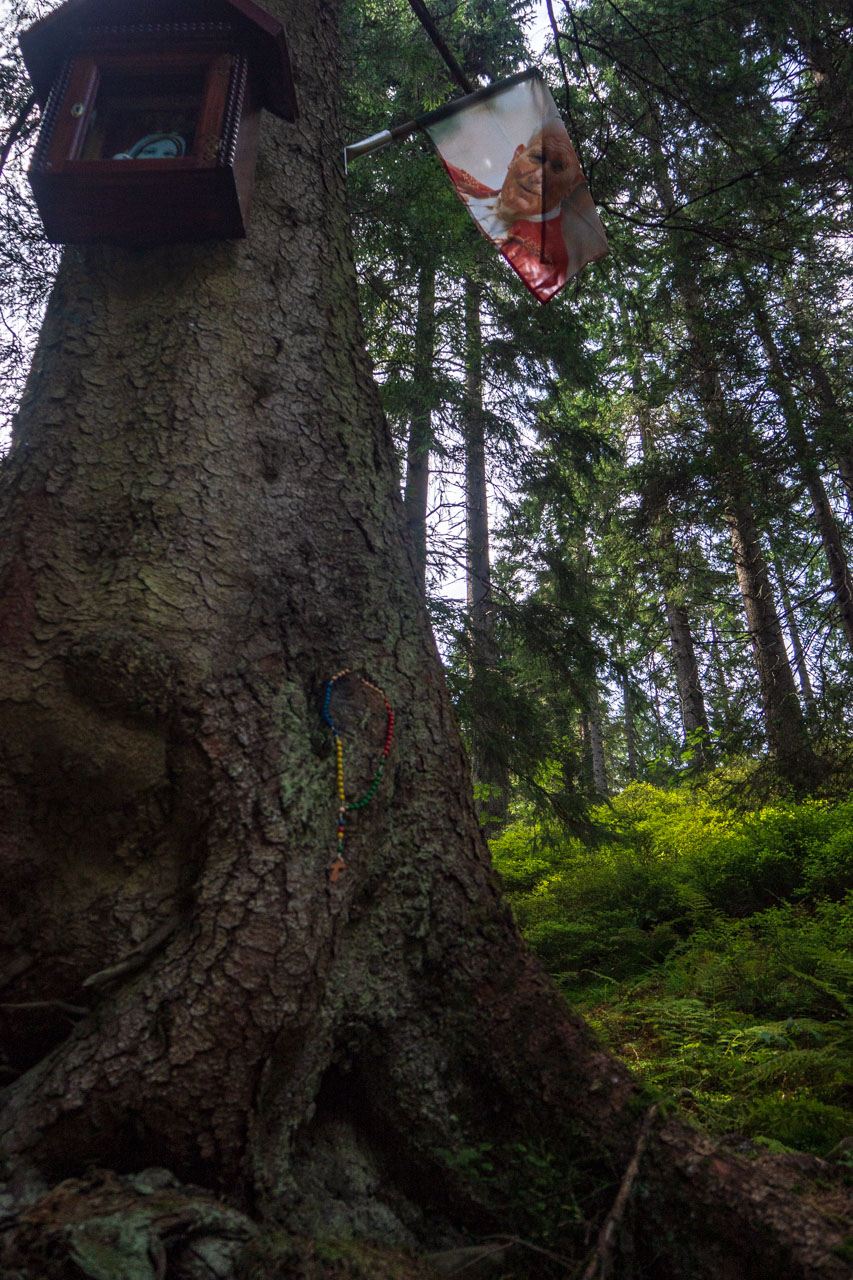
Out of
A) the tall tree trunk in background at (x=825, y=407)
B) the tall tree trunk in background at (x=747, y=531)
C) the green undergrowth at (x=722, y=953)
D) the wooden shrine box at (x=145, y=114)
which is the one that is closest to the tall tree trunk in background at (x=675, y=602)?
the tall tree trunk in background at (x=747, y=531)

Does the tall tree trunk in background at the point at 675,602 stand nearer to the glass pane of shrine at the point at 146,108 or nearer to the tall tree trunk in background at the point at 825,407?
the tall tree trunk in background at the point at 825,407

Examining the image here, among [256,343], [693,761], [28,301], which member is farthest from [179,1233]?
[693,761]

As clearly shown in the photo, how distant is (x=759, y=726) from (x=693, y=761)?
1.06m

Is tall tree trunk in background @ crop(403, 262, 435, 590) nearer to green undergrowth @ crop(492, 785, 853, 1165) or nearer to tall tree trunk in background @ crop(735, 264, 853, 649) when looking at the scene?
tall tree trunk in background @ crop(735, 264, 853, 649)

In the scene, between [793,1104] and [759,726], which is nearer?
[793,1104]

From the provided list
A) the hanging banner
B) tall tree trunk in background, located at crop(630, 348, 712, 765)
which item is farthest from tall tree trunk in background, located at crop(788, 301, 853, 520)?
the hanging banner

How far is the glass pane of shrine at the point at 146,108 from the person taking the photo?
95.2 inches

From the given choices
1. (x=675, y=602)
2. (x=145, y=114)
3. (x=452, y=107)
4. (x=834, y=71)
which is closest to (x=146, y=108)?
(x=145, y=114)

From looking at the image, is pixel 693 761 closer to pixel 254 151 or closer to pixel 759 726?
pixel 759 726

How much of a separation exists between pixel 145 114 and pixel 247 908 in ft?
8.48

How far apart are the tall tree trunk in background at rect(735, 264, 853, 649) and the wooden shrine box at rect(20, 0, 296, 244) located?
5202mm

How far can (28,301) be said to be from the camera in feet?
18.6

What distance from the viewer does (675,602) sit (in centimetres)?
1002

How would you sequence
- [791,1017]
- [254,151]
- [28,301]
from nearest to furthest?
[254,151], [791,1017], [28,301]
